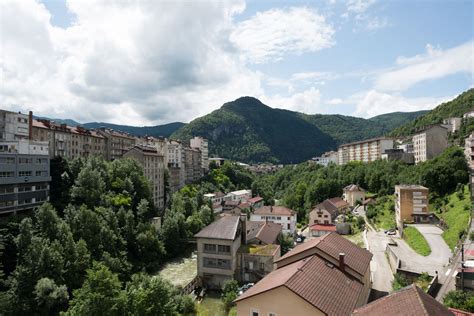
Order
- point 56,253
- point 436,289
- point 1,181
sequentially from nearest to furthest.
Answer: point 436,289 → point 56,253 → point 1,181

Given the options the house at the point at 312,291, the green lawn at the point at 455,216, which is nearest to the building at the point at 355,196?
the green lawn at the point at 455,216

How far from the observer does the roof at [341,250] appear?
23734mm

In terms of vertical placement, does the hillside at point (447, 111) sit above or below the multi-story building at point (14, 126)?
above

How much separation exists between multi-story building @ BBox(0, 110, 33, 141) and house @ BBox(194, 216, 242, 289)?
35.8m

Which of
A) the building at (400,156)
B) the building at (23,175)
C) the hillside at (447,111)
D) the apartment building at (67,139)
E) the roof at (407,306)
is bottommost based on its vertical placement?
the roof at (407,306)

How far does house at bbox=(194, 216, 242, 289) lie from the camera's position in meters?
35.4

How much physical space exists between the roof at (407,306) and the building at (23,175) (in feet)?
134

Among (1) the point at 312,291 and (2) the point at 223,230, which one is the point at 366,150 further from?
(1) the point at 312,291

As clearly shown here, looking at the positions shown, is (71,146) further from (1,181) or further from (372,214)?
(372,214)

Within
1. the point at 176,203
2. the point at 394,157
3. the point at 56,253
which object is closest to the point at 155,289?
the point at 56,253

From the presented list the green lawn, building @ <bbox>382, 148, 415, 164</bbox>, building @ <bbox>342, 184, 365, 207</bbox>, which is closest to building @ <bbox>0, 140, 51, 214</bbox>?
the green lawn

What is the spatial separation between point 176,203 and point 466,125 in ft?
248

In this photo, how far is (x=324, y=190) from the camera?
284 feet

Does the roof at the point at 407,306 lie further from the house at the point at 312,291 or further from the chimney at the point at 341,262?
the chimney at the point at 341,262
